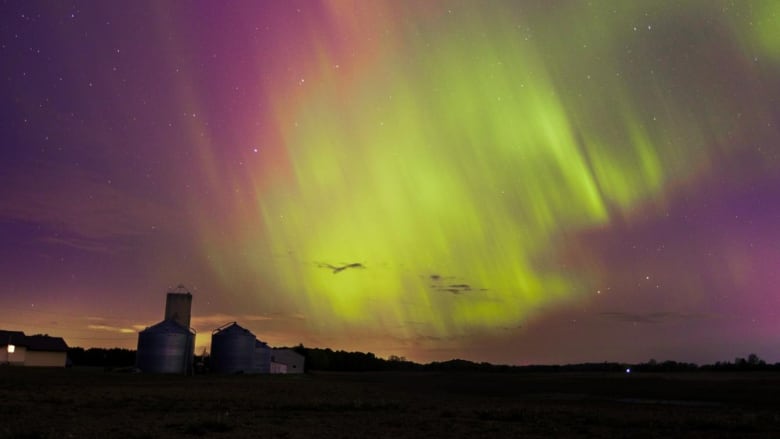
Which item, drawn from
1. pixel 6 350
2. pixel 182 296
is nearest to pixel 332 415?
pixel 182 296

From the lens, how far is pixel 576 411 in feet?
135

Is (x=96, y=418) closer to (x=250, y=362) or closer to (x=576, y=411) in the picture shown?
(x=576, y=411)

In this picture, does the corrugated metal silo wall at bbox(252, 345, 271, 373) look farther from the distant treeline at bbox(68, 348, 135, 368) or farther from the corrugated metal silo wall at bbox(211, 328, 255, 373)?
the distant treeline at bbox(68, 348, 135, 368)

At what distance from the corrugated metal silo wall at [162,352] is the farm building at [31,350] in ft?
97.8

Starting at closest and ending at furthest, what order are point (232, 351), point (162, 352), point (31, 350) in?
1. point (162, 352)
2. point (232, 351)
3. point (31, 350)

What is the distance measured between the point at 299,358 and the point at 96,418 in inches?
4817

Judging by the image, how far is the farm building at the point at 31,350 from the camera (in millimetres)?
118125

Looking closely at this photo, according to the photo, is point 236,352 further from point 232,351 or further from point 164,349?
point 164,349

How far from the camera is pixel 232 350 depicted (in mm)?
115688

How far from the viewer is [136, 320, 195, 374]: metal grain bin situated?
347 ft

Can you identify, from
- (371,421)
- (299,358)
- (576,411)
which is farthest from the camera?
(299,358)

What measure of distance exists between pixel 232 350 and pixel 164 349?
13.1 metres

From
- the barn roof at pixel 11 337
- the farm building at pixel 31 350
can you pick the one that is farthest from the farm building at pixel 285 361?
the barn roof at pixel 11 337

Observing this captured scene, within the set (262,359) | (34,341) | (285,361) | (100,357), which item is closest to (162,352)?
(262,359)
